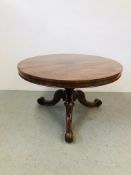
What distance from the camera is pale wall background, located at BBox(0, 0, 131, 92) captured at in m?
2.09

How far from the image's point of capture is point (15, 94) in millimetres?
2309

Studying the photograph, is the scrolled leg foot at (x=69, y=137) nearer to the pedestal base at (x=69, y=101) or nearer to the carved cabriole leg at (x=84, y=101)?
the pedestal base at (x=69, y=101)

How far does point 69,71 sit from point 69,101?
0.94 ft

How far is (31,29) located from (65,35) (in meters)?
0.33

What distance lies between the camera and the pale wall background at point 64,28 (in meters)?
2.09

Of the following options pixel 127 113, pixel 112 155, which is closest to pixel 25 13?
pixel 127 113

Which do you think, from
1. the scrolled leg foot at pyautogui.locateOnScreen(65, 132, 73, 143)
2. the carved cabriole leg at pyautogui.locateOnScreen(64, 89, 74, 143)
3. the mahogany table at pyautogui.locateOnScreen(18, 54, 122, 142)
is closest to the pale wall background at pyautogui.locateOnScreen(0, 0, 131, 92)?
the mahogany table at pyautogui.locateOnScreen(18, 54, 122, 142)

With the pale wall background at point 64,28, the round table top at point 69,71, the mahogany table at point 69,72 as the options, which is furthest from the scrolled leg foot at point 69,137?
the pale wall background at point 64,28

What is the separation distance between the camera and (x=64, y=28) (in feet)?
7.07

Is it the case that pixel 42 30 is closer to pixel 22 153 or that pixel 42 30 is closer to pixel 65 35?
pixel 65 35

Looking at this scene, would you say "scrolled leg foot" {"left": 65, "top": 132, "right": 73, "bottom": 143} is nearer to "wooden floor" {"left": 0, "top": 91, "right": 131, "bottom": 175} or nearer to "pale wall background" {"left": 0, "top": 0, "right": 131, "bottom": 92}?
"wooden floor" {"left": 0, "top": 91, "right": 131, "bottom": 175}

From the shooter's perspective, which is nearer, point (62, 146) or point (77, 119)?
point (62, 146)

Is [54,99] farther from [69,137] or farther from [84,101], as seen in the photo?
[69,137]

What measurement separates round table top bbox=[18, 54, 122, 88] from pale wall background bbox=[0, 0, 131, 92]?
1.70 ft
